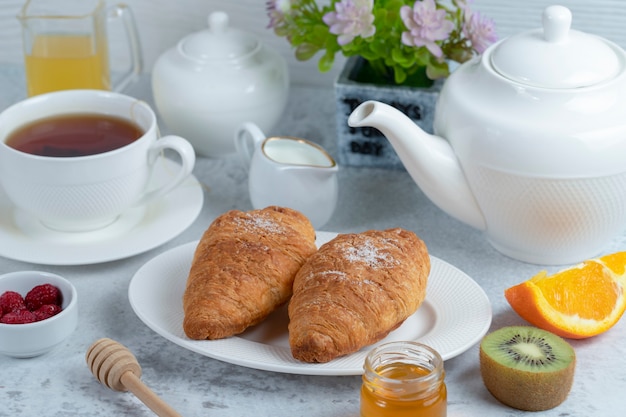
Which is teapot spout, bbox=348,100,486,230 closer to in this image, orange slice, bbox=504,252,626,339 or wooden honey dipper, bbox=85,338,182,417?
orange slice, bbox=504,252,626,339

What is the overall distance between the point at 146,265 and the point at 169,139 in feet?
0.64

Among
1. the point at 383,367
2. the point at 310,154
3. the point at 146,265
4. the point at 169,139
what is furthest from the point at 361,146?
the point at 383,367

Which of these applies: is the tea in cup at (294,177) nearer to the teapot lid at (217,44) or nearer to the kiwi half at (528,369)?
the teapot lid at (217,44)

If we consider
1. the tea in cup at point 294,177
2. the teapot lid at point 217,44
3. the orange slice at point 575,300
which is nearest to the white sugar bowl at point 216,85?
the teapot lid at point 217,44

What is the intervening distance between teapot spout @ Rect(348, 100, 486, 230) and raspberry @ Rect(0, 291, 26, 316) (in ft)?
1.46

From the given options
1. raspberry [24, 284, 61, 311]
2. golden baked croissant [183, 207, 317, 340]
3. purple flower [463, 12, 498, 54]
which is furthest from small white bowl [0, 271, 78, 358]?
purple flower [463, 12, 498, 54]

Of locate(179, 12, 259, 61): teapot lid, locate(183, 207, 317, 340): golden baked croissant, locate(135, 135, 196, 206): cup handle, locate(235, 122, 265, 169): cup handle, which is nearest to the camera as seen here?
locate(183, 207, 317, 340): golden baked croissant

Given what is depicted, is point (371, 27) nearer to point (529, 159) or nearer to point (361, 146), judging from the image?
point (361, 146)

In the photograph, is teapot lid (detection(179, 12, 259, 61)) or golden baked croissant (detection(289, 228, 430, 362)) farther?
teapot lid (detection(179, 12, 259, 61))

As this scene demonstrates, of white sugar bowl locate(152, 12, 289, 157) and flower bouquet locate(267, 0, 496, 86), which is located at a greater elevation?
flower bouquet locate(267, 0, 496, 86)

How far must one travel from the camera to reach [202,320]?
38.3 inches

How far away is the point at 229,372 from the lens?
39.7 inches

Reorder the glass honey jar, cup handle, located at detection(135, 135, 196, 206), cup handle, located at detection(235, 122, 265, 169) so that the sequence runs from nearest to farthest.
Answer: the glass honey jar < cup handle, located at detection(135, 135, 196, 206) < cup handle, located at detection(235, 122, 265, 169)

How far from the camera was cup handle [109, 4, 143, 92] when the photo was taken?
159 centimetres
